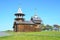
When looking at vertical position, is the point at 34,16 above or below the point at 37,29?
above

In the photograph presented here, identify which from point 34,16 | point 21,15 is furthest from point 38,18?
point 21,15

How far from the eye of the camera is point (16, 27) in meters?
68.8

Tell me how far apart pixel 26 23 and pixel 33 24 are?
10.1 feet

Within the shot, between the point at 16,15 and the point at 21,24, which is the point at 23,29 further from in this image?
the point at 16,15

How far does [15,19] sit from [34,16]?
8614 millimetres

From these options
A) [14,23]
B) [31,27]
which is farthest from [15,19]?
[31,27]

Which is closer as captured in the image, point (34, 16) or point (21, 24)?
point (21, 24)

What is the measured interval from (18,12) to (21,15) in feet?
6.15

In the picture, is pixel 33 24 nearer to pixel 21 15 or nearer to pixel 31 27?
pixel 31 27

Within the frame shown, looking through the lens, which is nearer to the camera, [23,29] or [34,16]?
[23,29]

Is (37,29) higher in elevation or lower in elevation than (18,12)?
lower

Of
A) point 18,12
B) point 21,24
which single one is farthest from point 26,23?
point 18,12

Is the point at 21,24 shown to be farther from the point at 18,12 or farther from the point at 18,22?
the point at 18,12

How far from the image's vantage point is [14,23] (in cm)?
7162
